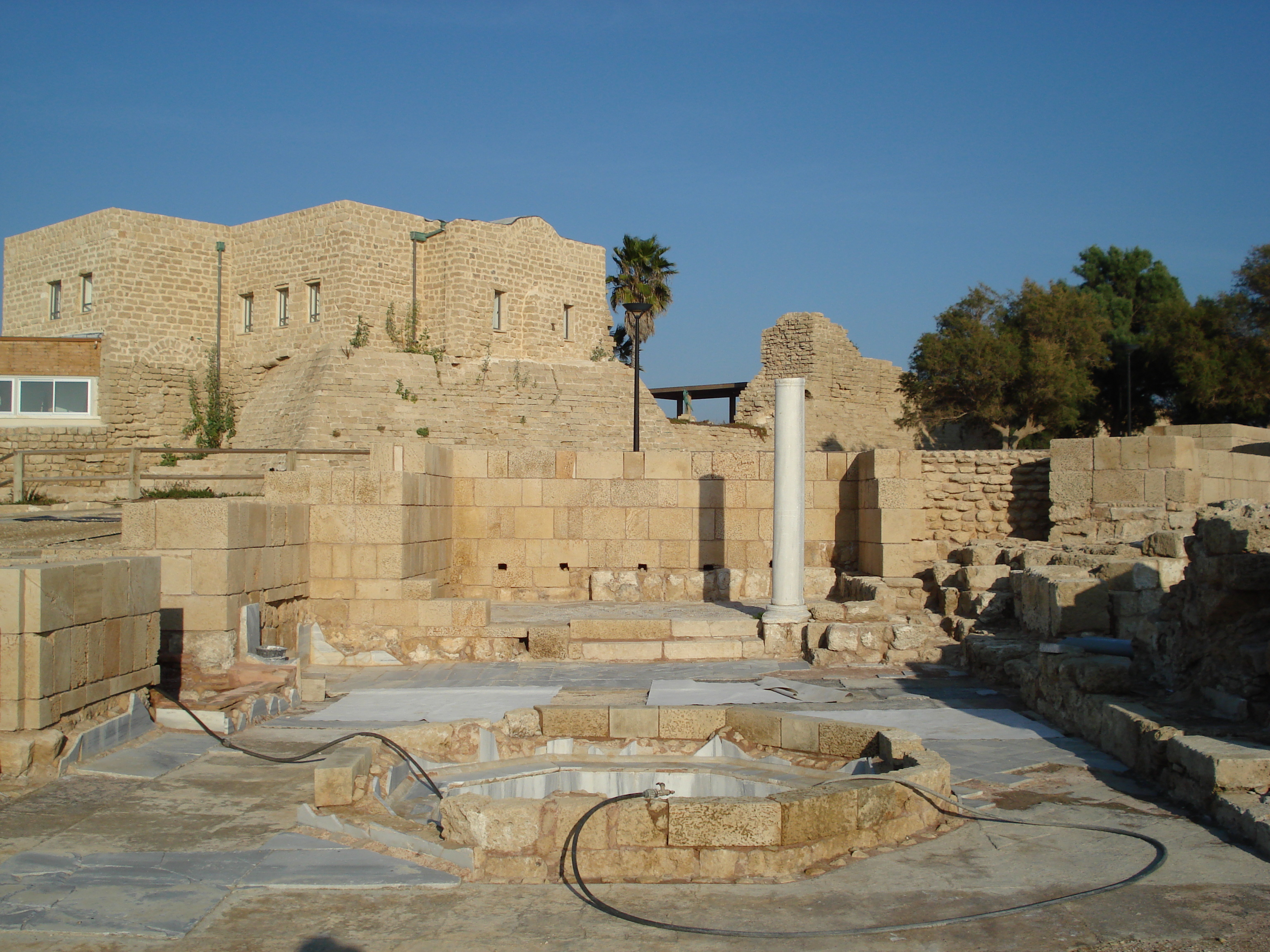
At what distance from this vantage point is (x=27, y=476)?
23297 mm

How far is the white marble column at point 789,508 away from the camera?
10453 mm

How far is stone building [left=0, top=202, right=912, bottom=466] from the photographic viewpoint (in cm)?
2627

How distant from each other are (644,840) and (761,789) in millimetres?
1659

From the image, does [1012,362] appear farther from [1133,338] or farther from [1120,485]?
[1120,485]

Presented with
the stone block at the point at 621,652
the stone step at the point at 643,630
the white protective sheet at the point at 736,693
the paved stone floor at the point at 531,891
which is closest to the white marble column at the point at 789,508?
the stone step at the point at 643,630

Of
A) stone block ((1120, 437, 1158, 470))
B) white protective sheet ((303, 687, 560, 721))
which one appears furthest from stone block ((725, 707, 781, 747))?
stone block ((1120, 437, 1158, 470))

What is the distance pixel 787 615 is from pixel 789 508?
1110mm

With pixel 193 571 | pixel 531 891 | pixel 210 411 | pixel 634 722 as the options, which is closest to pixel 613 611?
pixel 193 571

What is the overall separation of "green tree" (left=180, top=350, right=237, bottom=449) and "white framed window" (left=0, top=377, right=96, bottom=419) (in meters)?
2.44

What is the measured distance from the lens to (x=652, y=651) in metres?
9.99

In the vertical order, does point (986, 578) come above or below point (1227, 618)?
below

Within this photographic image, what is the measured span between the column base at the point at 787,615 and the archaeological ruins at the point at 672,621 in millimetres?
28

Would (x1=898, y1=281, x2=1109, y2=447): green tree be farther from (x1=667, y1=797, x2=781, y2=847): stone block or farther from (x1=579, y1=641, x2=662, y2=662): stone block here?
(x1=667, y1=797, x2=781, y2=847): stone block

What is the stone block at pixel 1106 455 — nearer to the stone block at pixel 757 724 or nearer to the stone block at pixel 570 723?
the stone block at pixel 757 724
